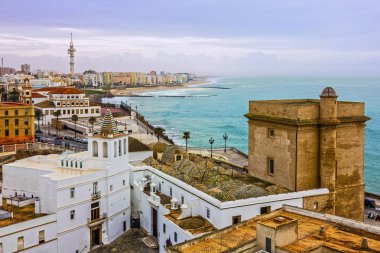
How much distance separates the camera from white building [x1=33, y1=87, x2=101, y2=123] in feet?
276

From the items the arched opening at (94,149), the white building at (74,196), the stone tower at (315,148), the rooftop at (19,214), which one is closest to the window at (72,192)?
the white building at (74,196)

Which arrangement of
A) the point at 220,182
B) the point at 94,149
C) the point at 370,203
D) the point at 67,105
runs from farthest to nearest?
the point at 67,105, the point at 370,203, the point at 94,149, the point at 220,182

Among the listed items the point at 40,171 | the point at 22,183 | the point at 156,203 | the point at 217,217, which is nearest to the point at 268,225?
the point at 217,217

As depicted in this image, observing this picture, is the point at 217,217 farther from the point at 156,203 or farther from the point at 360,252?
the point at 360,252

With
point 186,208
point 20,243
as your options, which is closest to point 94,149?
point 20,243

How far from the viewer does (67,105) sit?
86.7 meters

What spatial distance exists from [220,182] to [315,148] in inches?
238

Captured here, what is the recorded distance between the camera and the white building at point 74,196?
24.3 meters

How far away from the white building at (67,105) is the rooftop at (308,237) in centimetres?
7164

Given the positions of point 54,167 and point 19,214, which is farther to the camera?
point 54,167

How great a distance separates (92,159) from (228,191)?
925 centimetres

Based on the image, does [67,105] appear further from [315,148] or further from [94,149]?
[315,148]

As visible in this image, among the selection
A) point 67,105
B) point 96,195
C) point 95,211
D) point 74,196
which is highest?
point 67,105

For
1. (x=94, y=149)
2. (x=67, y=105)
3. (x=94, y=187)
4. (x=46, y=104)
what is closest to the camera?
(x=94, y=187)
